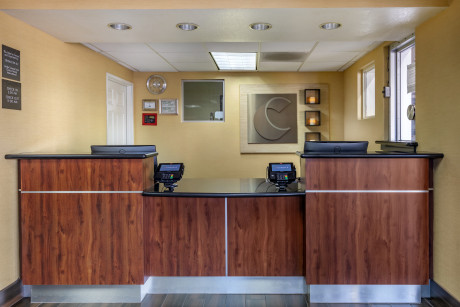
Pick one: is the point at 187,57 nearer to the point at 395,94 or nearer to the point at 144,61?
the point at 144,61

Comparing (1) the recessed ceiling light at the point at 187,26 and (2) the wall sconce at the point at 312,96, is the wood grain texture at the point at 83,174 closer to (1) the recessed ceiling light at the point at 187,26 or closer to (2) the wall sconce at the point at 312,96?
(1) the recessed ceiling light at the point at 187,26

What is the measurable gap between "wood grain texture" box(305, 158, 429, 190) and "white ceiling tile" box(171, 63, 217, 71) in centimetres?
325

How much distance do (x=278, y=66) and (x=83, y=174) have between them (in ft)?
12.4

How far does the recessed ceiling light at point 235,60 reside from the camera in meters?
4.94

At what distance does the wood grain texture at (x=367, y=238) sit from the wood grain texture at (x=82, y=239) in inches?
58.3

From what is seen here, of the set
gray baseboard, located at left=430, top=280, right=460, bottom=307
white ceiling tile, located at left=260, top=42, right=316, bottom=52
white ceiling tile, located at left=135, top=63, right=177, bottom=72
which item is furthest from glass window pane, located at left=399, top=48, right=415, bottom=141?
white ceiling tile, located at left=135, top=63, right=177, bottom=72

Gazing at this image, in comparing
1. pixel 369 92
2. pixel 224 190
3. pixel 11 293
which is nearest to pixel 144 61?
pixel 224 190

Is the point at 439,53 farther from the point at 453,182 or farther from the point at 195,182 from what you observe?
the point at 195,182

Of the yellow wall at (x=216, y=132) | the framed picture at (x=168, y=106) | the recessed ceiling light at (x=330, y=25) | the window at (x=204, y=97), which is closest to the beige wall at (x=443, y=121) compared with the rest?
the recessed ceiling light at (x=330, y=25)

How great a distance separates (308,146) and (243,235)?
0.97 meters

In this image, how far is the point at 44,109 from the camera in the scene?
3578 mm

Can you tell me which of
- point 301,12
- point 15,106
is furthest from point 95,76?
point 301,12

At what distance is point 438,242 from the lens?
2.98m

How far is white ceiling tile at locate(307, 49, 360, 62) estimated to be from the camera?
488cm
